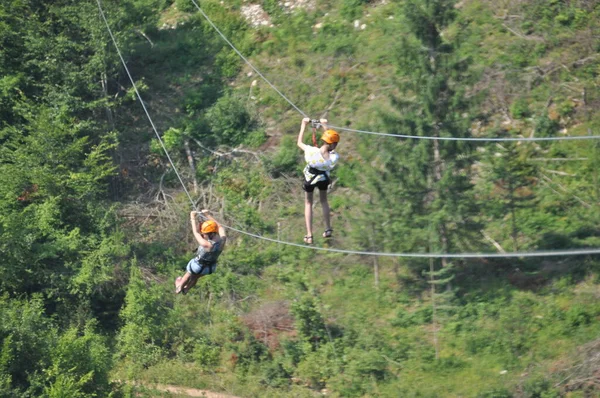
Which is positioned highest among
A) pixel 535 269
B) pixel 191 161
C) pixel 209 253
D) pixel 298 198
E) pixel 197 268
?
pixel 209 253

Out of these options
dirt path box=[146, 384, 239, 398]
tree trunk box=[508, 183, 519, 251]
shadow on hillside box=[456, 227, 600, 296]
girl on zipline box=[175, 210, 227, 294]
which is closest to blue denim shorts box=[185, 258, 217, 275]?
girl on zipline box=[175, 210, 227, 294]

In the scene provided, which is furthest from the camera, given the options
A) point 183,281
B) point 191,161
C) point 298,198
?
point 191,161

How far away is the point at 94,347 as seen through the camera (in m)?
21.6

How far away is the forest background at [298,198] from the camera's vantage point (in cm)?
2025

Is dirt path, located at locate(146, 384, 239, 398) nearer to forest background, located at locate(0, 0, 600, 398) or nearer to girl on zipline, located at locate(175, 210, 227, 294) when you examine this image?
forest background, located at locate(0, 0, 600, 398)

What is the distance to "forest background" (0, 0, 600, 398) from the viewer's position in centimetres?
2025

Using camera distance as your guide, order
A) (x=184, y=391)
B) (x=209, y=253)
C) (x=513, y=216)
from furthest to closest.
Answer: (x=184, y=391) < (x=513, y=216) < (x=209, y=253)

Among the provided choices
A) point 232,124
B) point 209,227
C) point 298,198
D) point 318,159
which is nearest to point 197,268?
point 209,227

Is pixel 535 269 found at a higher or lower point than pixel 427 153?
lower

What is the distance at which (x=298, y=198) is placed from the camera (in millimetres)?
23531

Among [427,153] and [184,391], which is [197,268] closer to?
[427,153]

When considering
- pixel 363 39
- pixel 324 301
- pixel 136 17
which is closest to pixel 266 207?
pixel 324 301

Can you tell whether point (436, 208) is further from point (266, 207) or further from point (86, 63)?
point (86, 63)

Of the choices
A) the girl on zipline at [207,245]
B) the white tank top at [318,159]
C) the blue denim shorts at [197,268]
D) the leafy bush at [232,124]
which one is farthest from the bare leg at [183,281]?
the leafy bush at [232,124]
